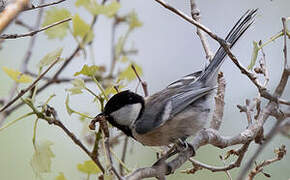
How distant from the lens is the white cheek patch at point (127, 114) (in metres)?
1.48

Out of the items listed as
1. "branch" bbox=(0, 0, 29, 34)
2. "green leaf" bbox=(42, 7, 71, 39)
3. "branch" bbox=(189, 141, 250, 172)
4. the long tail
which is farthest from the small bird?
"branch" bbox=(0, 0, 29, 34)

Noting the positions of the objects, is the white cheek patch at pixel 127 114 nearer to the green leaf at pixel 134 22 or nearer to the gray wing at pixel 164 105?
the gray wing at pixel 164 105

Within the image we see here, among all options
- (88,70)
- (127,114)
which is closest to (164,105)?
(127,114)

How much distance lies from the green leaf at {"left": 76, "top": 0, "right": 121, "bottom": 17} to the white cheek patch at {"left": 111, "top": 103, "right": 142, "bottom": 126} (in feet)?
1.94

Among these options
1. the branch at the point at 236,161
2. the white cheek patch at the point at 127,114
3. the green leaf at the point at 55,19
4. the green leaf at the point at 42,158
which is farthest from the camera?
the white cheek patch at the point at 127,114

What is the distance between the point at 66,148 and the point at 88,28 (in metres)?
1.54

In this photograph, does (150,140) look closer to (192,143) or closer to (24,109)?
(192,143)

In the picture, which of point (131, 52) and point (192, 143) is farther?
point (192, 143)

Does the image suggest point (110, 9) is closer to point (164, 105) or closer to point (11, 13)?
point (11, 13)

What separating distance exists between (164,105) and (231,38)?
36 centimetres

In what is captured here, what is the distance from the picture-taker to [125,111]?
59.2 inches

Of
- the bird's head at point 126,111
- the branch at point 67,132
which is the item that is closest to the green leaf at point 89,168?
the branch at point 67,132

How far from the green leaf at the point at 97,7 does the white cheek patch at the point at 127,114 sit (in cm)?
59

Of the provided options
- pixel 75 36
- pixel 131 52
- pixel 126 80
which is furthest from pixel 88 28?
pixel 131 52
